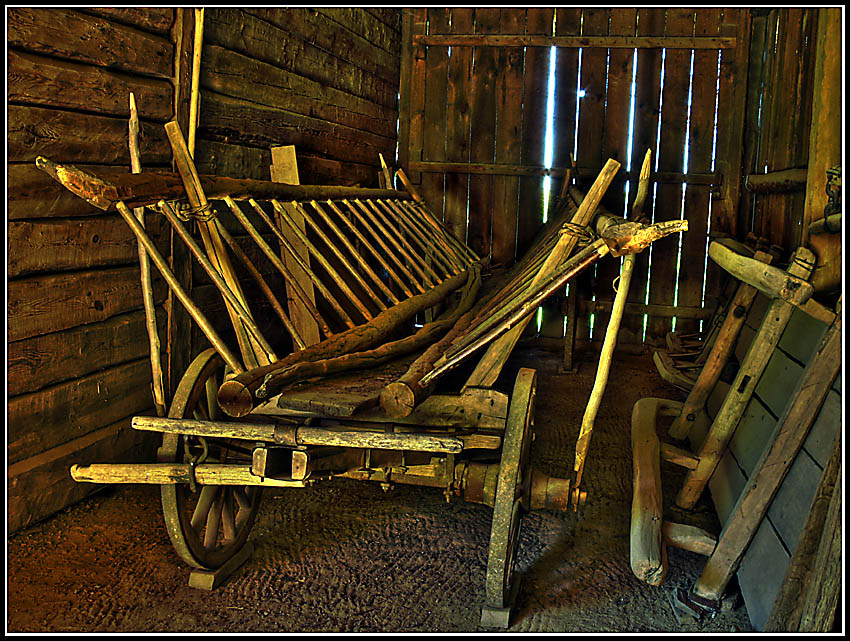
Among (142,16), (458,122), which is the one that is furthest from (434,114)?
(142,16)

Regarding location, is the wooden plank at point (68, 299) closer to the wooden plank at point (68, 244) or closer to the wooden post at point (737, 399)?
the wooden plank at point (68, 244)

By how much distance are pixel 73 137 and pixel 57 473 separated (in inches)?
58.3

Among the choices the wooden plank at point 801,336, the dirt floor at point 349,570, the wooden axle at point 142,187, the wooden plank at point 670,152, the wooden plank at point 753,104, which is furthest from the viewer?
the wooden plank at point 670,152

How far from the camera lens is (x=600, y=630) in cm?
250

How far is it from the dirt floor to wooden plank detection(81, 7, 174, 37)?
223 cm

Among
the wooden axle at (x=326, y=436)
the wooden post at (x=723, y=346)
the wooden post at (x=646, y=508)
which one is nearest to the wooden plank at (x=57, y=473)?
the wooden axle at (x=326, y=436)

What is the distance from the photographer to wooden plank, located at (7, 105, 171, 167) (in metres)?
2.81

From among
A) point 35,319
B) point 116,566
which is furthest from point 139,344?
point 116,566

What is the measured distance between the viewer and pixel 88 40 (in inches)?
120

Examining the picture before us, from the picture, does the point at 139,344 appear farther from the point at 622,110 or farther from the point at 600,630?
the point at 622,110

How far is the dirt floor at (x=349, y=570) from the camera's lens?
99.1 inches

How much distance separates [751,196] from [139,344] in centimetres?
494

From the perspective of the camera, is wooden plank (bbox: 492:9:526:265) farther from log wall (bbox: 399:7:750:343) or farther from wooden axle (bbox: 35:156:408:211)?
wooden axle (bbox: 35:156:408:211)

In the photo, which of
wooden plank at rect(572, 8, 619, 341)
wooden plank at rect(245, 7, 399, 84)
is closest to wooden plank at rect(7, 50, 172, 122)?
wooden plank at rect(245, 7, 399, 84)
